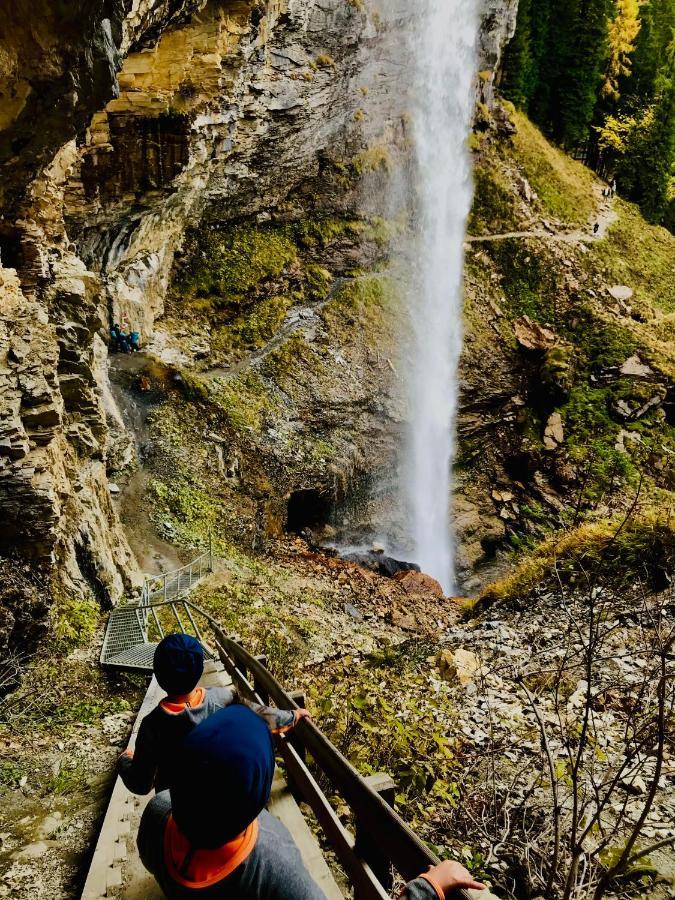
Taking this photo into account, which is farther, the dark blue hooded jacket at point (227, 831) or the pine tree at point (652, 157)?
the pine tree at point (652, 157)

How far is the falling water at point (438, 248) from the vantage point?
23844 mm

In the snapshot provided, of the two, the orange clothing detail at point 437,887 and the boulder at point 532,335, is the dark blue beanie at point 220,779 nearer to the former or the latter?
the orange clothing detail at point 437,887

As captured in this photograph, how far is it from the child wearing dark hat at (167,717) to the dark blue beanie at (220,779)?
1.12 meters

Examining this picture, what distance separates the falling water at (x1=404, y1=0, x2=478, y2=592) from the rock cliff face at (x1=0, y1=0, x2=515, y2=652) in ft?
6.07

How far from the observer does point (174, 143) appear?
15.5 m

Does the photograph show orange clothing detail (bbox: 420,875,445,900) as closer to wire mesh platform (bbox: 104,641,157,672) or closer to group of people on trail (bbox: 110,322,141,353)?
wire mesh platform (bbox: 104,641,157,672)

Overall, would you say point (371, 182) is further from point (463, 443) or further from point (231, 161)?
point (463, 443)

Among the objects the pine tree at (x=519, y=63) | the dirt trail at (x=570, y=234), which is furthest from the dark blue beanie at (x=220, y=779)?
the pine tree at (x=519, y=63)

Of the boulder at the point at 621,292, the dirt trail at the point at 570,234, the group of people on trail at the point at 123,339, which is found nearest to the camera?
the group of people on trail at the point at 123,339

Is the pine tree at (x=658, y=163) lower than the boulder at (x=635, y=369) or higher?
higher

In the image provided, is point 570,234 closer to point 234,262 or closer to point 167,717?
point 234,262

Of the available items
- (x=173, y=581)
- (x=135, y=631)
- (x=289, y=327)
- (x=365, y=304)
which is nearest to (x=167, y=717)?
(x=135, y=631)

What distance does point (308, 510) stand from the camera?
20.2 meters

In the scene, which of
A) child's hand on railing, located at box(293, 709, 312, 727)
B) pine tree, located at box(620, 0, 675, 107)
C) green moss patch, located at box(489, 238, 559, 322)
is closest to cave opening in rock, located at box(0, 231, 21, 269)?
child's hand on railing, located at box(293, 709, 312, 727)
